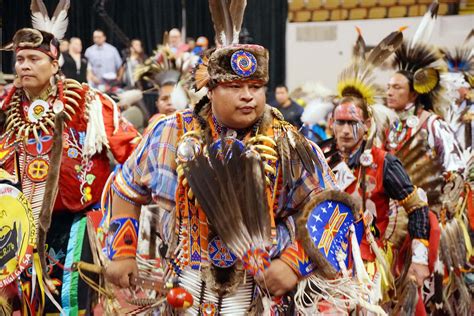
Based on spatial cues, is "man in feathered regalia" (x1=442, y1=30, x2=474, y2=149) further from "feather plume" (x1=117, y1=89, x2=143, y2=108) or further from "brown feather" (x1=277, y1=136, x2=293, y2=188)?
"brown feather" (x1=277, y1=136, x2=293, y2=188)

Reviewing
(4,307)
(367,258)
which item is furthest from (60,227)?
(367,258)

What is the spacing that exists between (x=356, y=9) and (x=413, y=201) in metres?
10.9

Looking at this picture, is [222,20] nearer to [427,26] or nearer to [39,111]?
[39,111]

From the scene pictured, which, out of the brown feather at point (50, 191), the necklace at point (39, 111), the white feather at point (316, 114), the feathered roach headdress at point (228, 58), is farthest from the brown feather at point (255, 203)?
the white feather at point (316, 114)

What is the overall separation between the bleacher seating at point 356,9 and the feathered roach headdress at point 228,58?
38.3 feet

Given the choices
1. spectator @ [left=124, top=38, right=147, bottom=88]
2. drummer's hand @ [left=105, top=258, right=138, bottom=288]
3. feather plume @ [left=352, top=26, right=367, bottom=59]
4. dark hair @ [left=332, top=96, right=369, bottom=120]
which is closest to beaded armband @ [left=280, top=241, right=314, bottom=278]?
drummer's hand @ [left=105, top=258, right=138, bottom=288]

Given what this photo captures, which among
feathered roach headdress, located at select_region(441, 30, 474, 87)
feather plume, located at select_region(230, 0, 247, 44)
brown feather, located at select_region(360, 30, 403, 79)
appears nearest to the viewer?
feather plume, located at select_region(230, 0, 247, 44)

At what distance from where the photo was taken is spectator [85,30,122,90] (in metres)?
13.0

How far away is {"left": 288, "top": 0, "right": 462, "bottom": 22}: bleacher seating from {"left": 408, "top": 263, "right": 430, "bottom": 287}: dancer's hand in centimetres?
1015

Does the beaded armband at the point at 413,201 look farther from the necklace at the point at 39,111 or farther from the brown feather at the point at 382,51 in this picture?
the necklace at the point at 39,111

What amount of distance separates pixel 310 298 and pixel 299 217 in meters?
0.27

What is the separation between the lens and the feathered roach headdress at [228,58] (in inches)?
129

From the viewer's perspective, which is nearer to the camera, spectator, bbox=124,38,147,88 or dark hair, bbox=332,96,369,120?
dark hair, bbox=332,96,369,120

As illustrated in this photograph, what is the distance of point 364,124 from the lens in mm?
5445
